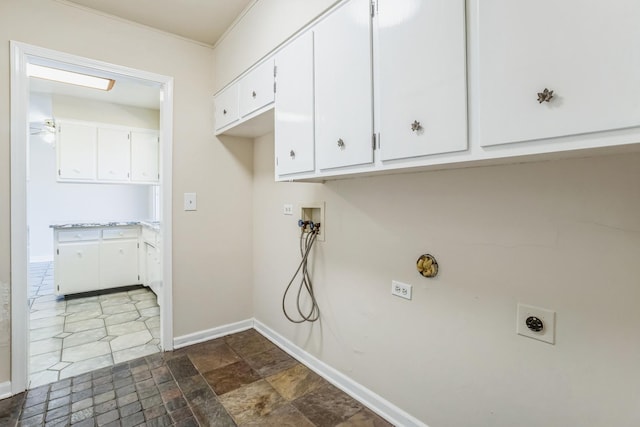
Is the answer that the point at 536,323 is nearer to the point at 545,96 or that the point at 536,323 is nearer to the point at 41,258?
the point at 545,96

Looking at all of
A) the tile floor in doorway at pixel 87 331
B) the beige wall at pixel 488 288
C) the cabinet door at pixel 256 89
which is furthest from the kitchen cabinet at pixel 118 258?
the beige wall at pixel 488 288

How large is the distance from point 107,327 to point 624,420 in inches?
143

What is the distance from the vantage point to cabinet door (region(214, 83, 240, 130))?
7.69ft

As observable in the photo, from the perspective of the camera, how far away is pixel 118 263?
3936 mm

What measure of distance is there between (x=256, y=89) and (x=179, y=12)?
2.71 feet

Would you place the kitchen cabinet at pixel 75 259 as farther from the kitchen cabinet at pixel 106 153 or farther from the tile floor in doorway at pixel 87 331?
the kitchen cabinet at pixel 106 153

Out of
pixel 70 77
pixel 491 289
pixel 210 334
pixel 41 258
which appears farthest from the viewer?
pixel 41 258

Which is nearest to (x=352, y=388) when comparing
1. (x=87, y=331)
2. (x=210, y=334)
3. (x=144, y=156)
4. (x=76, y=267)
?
(x=210, y=334)

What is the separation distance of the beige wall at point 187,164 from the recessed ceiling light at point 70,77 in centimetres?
78

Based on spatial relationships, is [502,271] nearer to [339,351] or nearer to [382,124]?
[382,124]

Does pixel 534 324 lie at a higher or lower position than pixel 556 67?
lower

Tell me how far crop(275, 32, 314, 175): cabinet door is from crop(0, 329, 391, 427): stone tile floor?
1375 mm

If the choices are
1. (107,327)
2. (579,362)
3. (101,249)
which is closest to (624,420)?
(579,362)

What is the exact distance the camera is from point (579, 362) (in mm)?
1035
